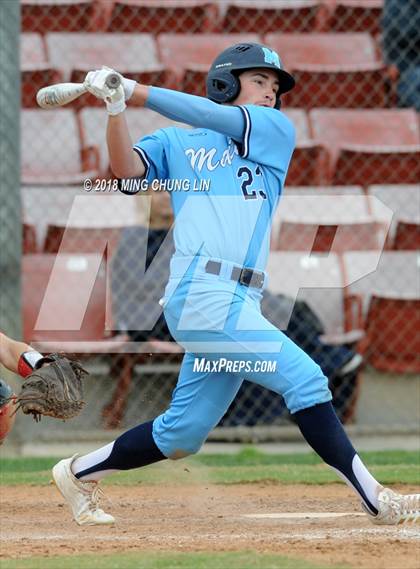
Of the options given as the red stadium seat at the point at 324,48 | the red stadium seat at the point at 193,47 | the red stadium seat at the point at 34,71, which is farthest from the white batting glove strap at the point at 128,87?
the red stadium seat at the point at 324,48

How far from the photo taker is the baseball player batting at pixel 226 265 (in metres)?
4.12

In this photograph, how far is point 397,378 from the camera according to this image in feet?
25.1

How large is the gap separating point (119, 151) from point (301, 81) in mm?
5189

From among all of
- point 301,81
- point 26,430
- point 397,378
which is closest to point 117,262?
point 26,430

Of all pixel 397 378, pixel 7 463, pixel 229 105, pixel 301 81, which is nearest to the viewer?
pixel 229 105

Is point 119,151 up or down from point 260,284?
up

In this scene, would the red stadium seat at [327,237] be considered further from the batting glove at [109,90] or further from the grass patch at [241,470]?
the batting glove at [109,90]

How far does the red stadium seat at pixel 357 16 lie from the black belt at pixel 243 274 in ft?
20.4

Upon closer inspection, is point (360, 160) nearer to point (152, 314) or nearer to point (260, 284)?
point (152, 314)

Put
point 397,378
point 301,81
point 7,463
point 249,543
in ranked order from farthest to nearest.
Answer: point 301,81 → point 397,378 → point 7,463 → point 249,543

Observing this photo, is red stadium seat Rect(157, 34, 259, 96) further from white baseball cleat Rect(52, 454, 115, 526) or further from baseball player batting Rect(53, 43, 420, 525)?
white baseball cleat Rect(52, 454, 115, 526)

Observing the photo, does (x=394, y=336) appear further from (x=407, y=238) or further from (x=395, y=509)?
(x=395, y=509)

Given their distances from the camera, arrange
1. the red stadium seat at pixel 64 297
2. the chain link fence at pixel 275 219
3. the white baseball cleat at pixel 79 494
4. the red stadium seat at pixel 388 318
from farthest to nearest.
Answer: the red stadium seat at pixel 388 318 → the red stadium seat at pixel 64 297 → the chain link fence at pixel 275 219 → the white baseball cleat at pixel 79 494

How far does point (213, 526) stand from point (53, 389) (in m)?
0.86
